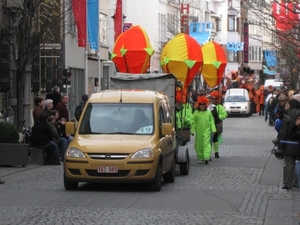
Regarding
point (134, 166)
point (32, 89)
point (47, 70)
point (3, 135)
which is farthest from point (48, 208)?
point (47, 70)

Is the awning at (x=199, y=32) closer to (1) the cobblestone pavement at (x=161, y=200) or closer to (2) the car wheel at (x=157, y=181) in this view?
(1) the cobblestone pavement at (x=161, y=200)

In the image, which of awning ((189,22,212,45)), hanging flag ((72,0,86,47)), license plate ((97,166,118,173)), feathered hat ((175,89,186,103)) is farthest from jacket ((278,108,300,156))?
awning ((189,22,212,45))

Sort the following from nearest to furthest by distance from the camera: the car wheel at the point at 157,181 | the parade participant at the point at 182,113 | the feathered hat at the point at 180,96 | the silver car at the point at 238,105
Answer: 1. the car wheel at the point at 157,181
2. the parade participant at the point at 182,113
3. the feathered hat at the point at 180,96
4. the silver car at the point at 238,105

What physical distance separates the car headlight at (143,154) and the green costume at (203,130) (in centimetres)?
758

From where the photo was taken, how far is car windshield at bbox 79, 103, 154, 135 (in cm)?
1844

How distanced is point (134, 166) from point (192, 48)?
1017 centimetres

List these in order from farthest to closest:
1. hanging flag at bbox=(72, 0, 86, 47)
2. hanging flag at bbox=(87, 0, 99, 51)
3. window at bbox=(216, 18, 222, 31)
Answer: window at bbox=(216, 18, 222, 31) < hanging flag at bbox=(87, 0, 99, 51) < hanging flag at bbox=(72, 0, 86, 47)

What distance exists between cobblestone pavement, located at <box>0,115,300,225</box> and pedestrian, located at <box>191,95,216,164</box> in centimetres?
81

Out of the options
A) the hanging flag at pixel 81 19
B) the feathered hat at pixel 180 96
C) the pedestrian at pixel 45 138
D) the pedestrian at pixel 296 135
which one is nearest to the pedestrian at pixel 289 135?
the pedestrian at pixel 296 135

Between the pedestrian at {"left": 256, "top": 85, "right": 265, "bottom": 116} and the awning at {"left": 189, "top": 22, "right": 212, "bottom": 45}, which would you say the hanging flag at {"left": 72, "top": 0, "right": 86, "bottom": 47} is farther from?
the awning at {"left": 189, "top": 22, "right": 212, "bottom": 45}

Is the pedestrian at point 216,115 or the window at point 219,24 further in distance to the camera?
the window at point 219,24

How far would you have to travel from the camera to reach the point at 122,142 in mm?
17703

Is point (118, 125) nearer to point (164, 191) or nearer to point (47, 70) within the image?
point (164, 191)

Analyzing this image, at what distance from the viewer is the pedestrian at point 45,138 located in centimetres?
2453
